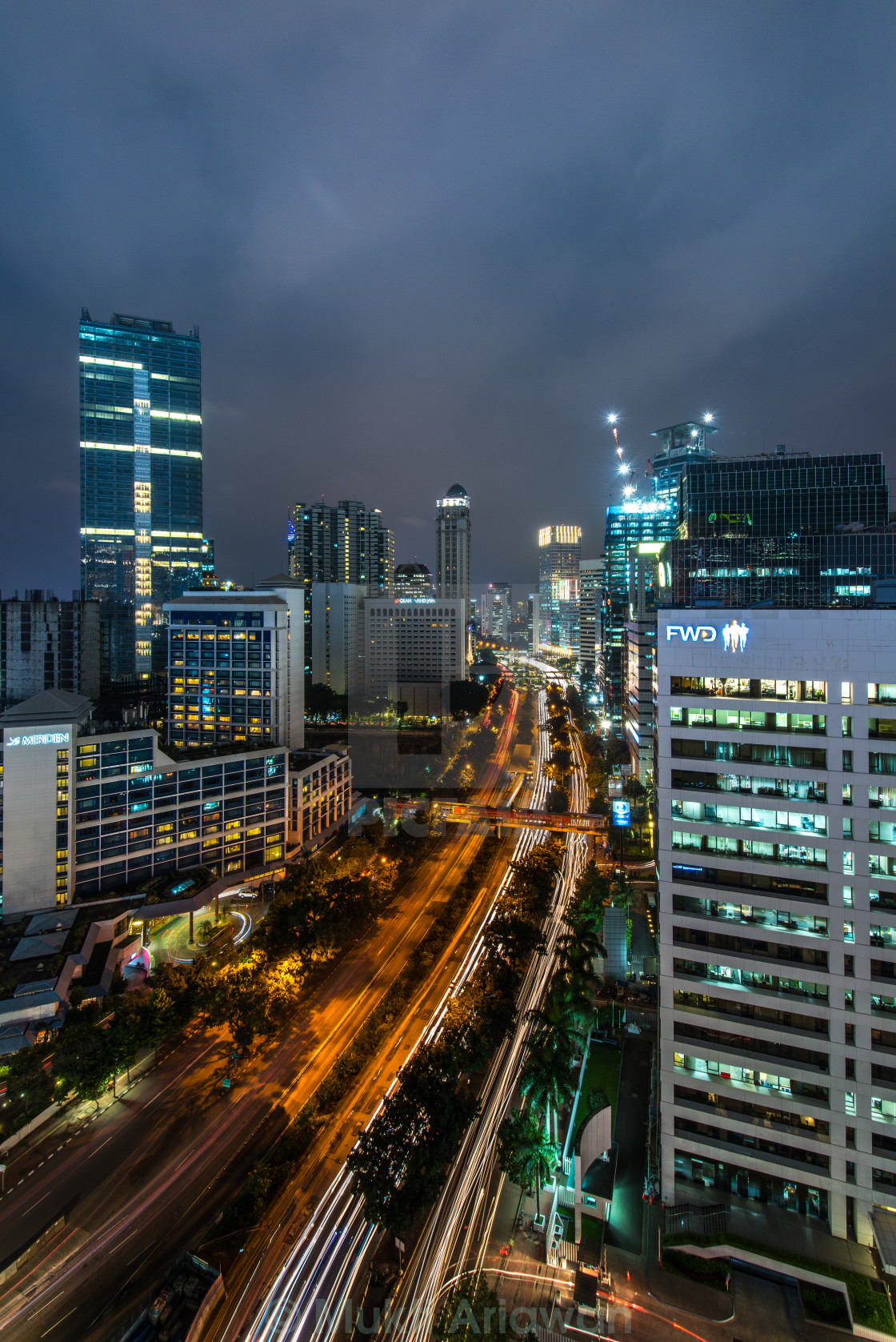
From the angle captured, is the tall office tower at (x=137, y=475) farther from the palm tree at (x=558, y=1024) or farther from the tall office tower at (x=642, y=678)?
the palm tree at (x=558, y=1024)

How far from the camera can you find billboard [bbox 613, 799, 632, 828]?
48.4 m

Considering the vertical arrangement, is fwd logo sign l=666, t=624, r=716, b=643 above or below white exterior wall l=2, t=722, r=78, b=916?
above

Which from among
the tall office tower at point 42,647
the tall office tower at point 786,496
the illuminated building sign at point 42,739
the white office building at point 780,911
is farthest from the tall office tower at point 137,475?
the white office building at point 780,911

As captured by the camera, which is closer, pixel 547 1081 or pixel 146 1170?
pixel 146 1170

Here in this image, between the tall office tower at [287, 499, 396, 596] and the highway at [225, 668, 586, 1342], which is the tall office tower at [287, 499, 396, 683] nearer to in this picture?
the tall office tower at [287, 499, 396, 596]

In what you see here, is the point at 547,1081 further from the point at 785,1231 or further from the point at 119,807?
the point at 119,807

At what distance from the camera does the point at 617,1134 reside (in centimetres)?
2278

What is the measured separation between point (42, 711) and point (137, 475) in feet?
210

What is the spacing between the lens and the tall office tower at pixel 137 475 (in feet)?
268

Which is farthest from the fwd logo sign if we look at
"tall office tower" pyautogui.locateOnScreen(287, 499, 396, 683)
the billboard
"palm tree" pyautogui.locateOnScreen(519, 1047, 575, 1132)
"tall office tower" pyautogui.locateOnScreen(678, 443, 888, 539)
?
"tall office tower" pyautogui.locateOnScreen(287, 499, 396, 683)

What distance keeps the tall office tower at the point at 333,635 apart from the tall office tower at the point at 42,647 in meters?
44.9

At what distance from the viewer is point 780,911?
19375 millimetres

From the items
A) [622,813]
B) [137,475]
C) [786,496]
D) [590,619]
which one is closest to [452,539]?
[590,619]

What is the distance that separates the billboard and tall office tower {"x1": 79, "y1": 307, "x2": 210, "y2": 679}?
219ft
